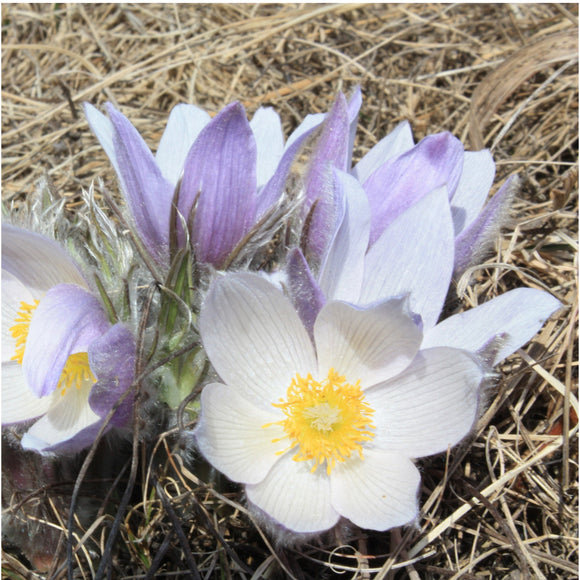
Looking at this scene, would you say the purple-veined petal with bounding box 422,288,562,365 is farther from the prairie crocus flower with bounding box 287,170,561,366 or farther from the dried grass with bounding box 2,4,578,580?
the dried grass with bounding box 2,4,578,580

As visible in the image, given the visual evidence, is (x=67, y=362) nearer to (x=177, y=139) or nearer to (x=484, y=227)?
(x=177, y=139)

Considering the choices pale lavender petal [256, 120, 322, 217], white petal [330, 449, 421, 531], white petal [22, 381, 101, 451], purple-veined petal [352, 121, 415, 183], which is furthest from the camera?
purple-veined petal [352, 121, 415, 183]

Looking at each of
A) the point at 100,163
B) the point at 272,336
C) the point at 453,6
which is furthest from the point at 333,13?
the point at 272,336

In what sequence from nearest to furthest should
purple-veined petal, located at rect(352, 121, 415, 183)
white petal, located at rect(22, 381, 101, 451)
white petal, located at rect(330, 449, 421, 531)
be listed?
white petal, located at rect(330, 449, 421, 531)
white petal, located at rect(22, 381, 101, 451)
purple-veined petal, located at rect(352, 121, 415, 183)

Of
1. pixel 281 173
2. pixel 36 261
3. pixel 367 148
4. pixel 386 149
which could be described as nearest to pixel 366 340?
pixel 281 173

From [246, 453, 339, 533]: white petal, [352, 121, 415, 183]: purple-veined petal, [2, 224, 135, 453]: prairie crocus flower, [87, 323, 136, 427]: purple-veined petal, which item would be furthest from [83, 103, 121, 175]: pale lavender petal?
[246, 453, 339, 533]: white petal

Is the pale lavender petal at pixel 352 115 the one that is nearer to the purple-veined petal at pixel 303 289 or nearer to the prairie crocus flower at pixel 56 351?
the purple-veined petal at pixel 303 289
